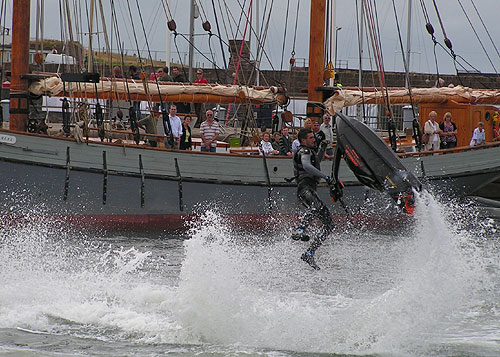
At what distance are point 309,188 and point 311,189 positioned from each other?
4 centimetres

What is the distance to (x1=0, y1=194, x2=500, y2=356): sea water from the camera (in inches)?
356

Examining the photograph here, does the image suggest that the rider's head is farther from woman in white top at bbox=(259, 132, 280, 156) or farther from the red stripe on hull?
woman in white top at bbox=(259, 132, 280, 156)

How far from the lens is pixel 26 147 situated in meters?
17.3

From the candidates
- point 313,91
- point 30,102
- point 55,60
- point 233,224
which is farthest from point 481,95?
point 55,60

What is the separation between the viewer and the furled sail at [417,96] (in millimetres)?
19422

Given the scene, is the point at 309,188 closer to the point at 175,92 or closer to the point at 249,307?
the point at 249,307

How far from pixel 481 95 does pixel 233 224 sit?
7549 millimetres

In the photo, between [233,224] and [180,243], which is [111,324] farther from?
[233,224]

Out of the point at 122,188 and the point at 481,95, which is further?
the point at 481,95

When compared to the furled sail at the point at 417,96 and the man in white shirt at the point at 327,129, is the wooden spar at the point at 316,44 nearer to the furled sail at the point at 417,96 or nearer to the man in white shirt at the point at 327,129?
the furled sail at the point at 417,96

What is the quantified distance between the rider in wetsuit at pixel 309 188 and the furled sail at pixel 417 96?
21.1 ft

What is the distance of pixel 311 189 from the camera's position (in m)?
13.0

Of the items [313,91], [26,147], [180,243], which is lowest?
[180,243]

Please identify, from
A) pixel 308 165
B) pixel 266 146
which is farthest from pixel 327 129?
pixel 308 165
